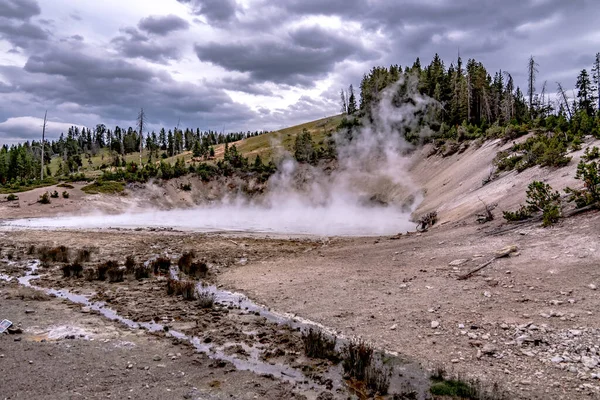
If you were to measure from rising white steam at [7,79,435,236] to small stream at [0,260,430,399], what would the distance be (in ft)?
79.8

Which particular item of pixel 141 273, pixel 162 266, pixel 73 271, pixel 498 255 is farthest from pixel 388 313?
pixel 73 271

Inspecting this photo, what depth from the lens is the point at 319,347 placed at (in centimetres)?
968

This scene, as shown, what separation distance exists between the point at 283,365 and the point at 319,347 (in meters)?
0.97

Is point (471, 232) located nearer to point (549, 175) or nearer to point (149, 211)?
point (549, 175)

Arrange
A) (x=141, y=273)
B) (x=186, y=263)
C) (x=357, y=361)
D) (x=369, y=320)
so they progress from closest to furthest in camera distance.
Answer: (x=357, y=361), (x=369, y=320), (x=141, y=273), (x=186, y=263)

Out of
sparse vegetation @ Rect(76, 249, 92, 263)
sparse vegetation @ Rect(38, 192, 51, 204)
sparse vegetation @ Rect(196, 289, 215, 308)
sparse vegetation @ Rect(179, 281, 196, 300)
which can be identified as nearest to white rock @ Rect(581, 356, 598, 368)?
sparse vegetation @ Rect(196, 289, 215, 308)

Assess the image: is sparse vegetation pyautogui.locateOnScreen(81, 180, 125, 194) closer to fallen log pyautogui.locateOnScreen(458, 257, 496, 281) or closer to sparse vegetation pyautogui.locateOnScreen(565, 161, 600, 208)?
fallen log pyautogui.locateOnScreen(458, 257, 496, 281)

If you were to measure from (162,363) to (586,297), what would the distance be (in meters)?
10.7

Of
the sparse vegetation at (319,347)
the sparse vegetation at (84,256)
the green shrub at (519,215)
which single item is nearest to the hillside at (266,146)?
the sparse vegetation at (84,256)

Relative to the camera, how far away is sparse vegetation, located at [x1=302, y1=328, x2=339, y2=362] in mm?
9508

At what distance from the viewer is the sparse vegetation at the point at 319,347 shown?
9.51 meters

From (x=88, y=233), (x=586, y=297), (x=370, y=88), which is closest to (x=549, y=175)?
(x=586, y=297)

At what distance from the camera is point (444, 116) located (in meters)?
72.6

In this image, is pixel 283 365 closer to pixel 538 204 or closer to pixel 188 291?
pixel 188 291
